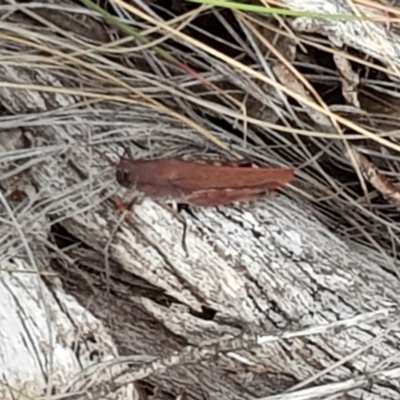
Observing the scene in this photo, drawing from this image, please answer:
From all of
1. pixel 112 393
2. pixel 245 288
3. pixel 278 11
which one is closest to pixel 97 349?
pixel 112 393

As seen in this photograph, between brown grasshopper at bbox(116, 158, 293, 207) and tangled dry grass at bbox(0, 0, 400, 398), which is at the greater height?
tangled dry grass at bbox(0, 0, 400, 398)

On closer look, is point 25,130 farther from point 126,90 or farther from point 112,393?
point 112,393

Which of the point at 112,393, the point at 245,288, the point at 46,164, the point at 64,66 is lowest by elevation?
the point at 112,393

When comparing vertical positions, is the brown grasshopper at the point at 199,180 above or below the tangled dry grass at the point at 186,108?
below

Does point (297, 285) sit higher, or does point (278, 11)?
point (278, 11)

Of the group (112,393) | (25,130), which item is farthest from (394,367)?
(25,130)

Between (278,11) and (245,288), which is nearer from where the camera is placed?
(278,11)
